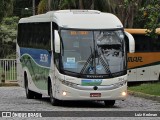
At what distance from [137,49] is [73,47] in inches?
518

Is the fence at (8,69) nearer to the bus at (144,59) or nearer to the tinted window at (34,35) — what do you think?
the bus at (144,59)

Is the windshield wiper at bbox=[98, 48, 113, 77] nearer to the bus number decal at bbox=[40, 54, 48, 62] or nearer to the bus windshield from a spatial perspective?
the bus windshield

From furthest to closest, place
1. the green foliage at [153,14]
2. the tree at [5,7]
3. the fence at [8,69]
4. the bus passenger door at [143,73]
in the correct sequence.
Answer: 1. the tree at [5,7]
2. the fence at [8,69]
3. the bus passenger door at [143,73]
4. the green foliage at [153,14]

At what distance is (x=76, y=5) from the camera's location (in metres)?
45.7

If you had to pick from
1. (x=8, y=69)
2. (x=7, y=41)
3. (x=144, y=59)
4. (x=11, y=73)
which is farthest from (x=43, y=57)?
(x=7, y=41)

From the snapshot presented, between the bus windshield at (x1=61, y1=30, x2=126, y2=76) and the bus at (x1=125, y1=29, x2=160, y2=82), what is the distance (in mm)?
12300

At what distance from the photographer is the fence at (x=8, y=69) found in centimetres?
3847

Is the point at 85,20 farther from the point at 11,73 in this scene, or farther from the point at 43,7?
the point at 43,7

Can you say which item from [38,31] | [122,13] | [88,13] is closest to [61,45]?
[88,13]

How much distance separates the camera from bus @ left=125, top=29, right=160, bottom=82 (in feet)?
111

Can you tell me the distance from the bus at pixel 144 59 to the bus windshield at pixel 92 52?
1230 cm

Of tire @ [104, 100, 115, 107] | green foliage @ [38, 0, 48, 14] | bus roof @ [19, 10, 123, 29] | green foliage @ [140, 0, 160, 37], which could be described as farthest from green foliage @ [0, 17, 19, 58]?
bus roof @ [19, 10, 123, 29]

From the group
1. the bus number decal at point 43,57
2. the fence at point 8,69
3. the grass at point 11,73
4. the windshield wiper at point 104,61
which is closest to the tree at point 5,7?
the fence at point 8,69

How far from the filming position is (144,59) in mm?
33875
